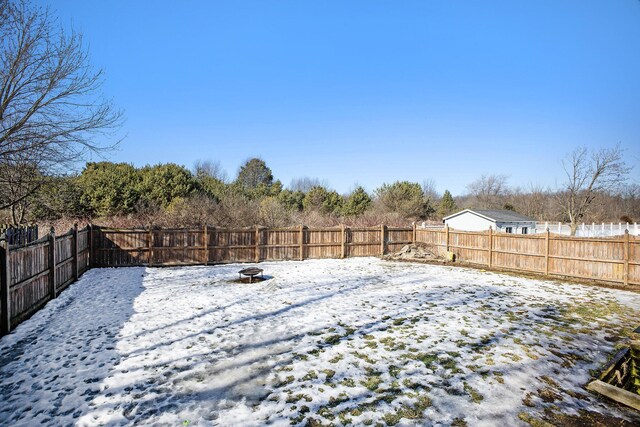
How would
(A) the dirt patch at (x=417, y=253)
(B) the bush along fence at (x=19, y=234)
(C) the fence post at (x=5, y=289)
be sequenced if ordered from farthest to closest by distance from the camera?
(A) the dirt patch at (x=417, y=253)
(B) the bush along fence at (x=19, y=234)
(C) the fence post at (x=5, y=289)

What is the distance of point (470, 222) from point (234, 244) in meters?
22.4

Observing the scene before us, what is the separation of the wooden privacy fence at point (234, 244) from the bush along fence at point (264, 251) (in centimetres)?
3

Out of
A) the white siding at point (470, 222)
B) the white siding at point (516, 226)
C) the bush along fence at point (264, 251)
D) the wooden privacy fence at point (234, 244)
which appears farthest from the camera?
the white siding at point (470, 222)

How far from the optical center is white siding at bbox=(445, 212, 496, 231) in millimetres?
27188

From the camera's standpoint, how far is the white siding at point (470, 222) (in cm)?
2719

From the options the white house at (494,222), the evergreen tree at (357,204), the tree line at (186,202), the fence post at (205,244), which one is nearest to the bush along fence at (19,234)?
the tree line at (186,202)

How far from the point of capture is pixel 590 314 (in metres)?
7.38

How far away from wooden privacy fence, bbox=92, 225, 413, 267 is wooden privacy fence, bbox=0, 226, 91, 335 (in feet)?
9.22

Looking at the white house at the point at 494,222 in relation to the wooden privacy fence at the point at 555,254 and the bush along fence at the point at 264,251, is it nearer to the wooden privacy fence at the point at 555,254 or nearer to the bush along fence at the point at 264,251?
the bush along fence at the point at 264,251

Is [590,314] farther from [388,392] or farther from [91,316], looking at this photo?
[91,316]

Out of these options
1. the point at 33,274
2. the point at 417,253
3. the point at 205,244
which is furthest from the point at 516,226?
the point at 33,274

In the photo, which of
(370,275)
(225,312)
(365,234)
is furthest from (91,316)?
(365,234)

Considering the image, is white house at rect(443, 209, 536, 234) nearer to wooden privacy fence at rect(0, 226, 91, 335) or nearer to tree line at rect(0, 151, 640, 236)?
tree line at rect(0, 151, 640, 236)

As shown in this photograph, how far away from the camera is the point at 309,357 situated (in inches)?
197
